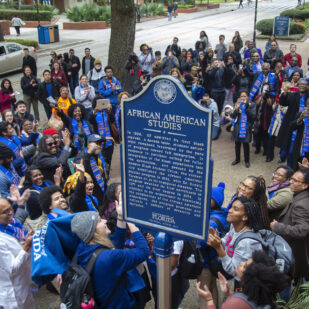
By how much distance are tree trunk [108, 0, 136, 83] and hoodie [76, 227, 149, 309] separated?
10014mm

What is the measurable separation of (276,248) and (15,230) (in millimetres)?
2612

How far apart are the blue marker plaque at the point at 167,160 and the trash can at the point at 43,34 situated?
26.0m

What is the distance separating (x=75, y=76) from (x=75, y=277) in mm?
11378

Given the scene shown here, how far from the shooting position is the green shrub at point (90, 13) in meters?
35.2

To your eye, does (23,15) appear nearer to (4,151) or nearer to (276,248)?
(4,151)

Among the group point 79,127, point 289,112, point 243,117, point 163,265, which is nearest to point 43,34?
point 79,127

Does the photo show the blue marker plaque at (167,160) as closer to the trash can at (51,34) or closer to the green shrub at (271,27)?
the trash can at (51,34)

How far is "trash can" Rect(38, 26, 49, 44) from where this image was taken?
26.7 m

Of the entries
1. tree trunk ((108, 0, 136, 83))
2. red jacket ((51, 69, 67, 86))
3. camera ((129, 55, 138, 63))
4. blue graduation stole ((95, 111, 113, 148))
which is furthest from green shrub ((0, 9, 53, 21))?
blue graduation stole ((95, 111, 113, 148))

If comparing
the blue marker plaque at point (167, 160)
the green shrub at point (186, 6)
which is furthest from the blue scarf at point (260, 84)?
the green shrub at point (186, 6)

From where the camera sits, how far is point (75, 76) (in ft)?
44.4

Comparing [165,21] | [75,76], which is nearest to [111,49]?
[75,76]

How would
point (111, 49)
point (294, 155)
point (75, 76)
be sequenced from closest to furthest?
point (294, 155) < point (111, 49) < point (75, 76)

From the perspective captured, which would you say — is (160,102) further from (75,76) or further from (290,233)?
(75,76)
